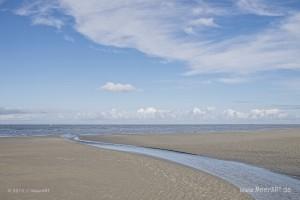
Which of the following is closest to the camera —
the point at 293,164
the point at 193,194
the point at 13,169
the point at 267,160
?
the point at 193,194

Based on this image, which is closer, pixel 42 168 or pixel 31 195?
pixel 31 195

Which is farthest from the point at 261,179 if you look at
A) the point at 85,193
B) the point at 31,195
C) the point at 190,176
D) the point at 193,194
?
the point at 31,195

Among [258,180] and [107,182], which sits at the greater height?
[107,182]

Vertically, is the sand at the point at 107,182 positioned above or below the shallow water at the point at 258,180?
above

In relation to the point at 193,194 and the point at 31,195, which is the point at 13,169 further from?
the point at 193,194

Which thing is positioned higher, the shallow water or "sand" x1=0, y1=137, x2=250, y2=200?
"sand" x1=0, y1=137, x2=250, y2=200

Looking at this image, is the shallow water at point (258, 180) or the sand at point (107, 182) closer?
the sand at point (107, 182)

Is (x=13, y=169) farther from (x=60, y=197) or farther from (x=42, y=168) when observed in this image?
(x=60, y=197)

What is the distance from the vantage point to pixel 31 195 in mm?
13234

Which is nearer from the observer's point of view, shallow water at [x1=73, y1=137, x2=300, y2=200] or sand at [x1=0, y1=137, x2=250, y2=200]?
sand at [x1=0, y1=137, x2=250, y2=200]

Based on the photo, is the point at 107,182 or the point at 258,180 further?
the point at 258,180

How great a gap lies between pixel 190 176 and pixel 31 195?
8174 mm

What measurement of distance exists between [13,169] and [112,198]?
856 centimetres

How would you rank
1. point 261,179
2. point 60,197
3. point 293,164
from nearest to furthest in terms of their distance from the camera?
point 60,197 → point 261,179 → point 293,164
